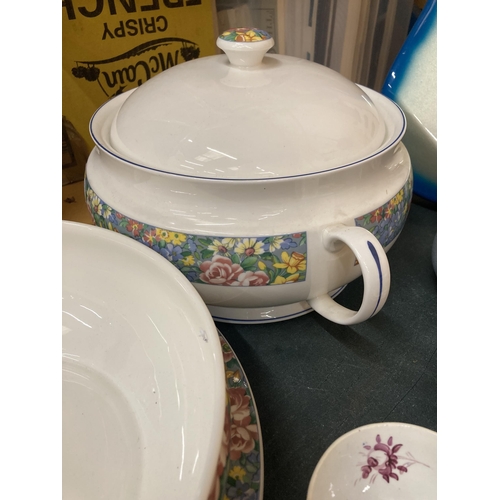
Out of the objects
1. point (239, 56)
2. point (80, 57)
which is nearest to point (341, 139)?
point (239, 56)

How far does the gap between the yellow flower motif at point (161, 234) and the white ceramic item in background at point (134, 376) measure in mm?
17

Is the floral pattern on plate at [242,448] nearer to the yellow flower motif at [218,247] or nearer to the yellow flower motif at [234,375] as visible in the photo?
the yellow flower motif at [234,375]

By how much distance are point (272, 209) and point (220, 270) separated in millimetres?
67

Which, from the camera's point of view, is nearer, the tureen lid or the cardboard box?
the tureen lid

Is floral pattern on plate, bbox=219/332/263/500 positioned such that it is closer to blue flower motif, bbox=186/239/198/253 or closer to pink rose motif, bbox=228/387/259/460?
pink rose motif, bbox=228/387/259/460

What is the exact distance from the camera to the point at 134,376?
36 centimetres

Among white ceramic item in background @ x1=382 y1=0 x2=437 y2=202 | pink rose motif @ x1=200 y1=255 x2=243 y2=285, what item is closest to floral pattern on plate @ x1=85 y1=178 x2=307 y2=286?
pink rose motif @ x1=200 y1=255 x2=243 y2=285

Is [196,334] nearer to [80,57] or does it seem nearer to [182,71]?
[182,71]

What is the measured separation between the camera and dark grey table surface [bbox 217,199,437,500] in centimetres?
38

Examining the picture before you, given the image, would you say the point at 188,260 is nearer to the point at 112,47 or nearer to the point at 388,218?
the point at 388,218

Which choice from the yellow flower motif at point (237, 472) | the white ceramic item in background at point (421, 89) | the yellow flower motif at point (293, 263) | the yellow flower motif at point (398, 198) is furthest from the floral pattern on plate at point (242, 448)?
the white ceramic item in background at point (421, 89)

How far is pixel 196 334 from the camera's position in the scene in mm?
339

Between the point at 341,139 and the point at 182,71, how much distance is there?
0.17m

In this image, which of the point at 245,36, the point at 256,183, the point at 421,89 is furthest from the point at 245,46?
the point at 421,89
